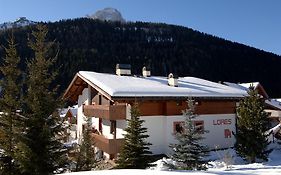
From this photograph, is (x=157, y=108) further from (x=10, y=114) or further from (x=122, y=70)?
(x=10, y=114)

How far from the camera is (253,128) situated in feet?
66.0

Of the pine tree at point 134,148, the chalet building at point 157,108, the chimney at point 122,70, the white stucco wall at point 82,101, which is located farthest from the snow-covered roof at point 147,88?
the pine tree at point 134,148

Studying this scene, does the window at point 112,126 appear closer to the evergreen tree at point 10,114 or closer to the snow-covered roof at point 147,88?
the snow-covered roof at point 147,88

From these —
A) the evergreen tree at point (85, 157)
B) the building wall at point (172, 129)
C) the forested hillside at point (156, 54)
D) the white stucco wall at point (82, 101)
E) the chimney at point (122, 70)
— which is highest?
the forested hillside at point (156, 54)

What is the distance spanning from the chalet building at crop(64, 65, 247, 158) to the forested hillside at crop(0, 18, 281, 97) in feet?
209

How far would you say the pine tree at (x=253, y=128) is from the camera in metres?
19.9

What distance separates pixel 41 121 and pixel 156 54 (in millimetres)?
99395

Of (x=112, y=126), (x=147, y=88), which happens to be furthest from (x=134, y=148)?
(x=112, y=126)

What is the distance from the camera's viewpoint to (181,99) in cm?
2369

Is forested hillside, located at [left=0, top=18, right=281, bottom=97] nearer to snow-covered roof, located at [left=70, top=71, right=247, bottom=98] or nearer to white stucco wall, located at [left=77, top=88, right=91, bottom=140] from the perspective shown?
white stucco wall, located at [left=77, top=88, right=91, bottom=140]

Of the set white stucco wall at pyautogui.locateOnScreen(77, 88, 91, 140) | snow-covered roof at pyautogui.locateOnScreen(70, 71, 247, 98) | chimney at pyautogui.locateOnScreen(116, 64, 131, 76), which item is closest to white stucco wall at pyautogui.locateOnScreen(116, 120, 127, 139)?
snow-covered roof at pyautogui.locateOnScreen(70, 71, 247, 98)

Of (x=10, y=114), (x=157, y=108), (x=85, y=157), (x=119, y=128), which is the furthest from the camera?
(x=119, y=128)

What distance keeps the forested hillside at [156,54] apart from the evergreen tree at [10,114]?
73.4 metres

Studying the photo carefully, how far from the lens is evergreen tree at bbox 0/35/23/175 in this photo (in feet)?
48.5
